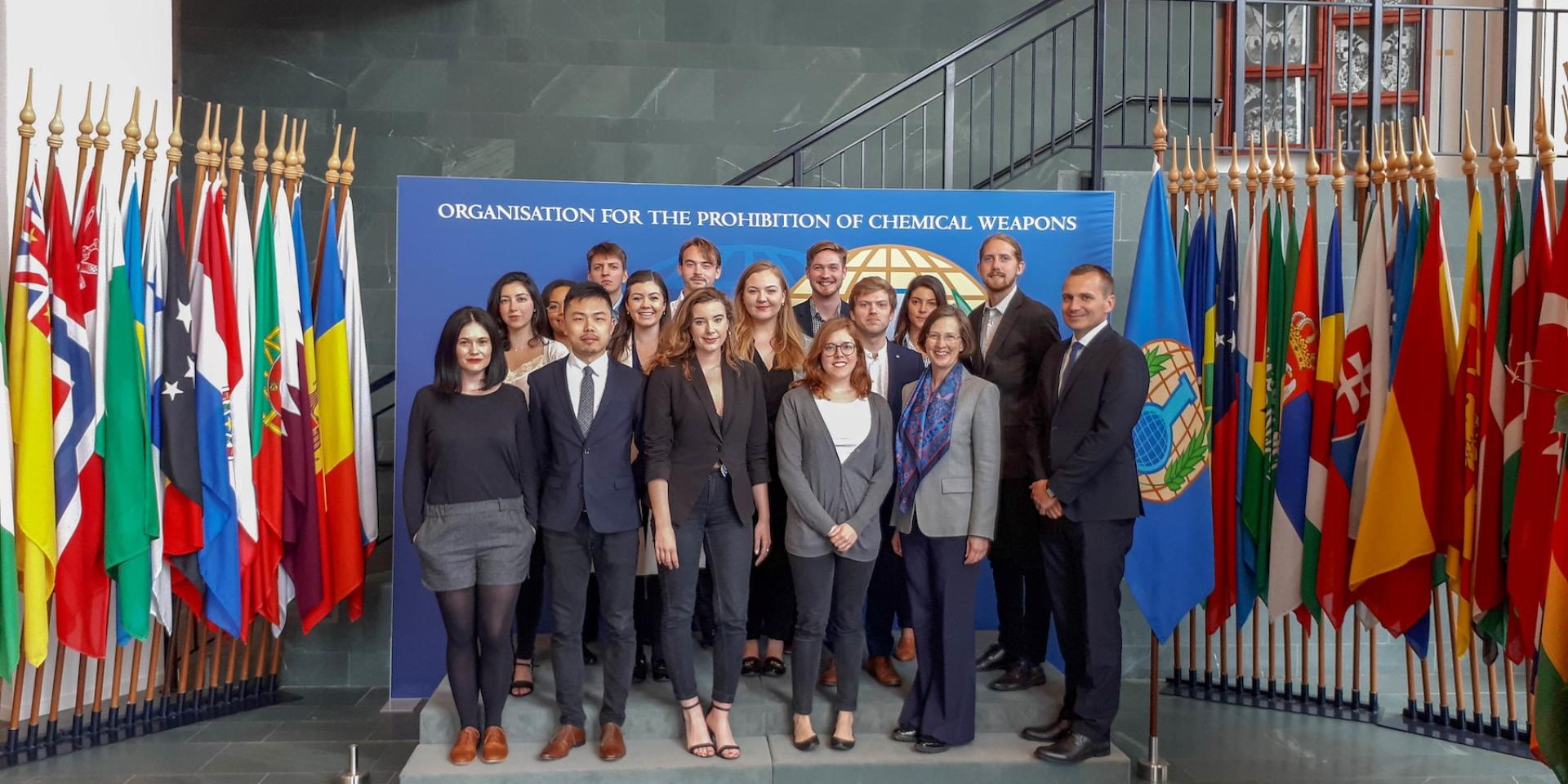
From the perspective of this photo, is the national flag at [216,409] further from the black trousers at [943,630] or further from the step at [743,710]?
the black trousers at [943,630]

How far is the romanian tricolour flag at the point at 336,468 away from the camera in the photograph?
15.1 feet

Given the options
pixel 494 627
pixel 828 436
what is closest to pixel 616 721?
pixel 494 627

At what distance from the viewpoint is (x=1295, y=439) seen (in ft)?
14.8

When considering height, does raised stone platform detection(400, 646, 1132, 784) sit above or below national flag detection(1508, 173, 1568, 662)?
below

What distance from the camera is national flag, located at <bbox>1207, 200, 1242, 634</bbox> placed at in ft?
15.6

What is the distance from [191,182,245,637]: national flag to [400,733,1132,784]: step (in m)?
1.05

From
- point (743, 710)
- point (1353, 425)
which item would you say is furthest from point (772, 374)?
point (1353, 425)

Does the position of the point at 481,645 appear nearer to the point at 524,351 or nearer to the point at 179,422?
the point at 524,351

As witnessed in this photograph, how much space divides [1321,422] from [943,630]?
68.7 inches

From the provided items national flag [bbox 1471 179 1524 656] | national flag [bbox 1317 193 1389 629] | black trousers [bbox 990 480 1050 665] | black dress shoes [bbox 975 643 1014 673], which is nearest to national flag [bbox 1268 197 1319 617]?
national flag [bbox 1317 193 1389 629]

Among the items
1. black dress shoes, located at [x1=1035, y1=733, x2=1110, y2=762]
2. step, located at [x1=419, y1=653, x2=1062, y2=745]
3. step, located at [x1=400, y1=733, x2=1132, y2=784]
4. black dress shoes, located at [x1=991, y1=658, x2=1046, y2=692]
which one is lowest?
step, located at [x1=400, y1=733, x2=1132, y2=784]

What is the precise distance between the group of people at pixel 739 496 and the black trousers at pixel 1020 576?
0.19 m

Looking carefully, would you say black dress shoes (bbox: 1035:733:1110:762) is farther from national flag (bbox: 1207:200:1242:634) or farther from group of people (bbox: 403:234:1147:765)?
national flag (bbox: 1207:200:1242:634)

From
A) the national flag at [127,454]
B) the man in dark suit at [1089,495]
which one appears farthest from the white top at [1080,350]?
the national flag at [127,454]
